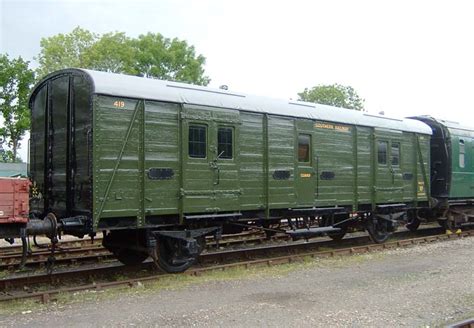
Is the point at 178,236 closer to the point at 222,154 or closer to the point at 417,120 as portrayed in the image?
the point at 222,154

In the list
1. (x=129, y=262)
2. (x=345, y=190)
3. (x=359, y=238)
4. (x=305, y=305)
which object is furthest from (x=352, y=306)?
(x=359, y=238)

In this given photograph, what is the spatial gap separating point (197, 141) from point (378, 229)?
7113mm

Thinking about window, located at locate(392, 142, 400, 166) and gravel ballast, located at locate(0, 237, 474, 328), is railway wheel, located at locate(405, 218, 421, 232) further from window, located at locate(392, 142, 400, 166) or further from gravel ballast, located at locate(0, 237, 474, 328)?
gravel ballast, located at locate(0, 237, 474, 328)

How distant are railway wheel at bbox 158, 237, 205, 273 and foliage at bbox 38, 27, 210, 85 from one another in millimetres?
28417

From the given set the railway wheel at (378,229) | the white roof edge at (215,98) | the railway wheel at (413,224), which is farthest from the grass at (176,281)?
the railway wheel at (413,224)

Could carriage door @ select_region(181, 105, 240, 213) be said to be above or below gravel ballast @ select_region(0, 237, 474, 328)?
above

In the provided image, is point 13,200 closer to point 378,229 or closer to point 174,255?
point 174,255

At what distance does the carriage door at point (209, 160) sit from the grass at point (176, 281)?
4.21ft

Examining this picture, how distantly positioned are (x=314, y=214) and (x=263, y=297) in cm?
471

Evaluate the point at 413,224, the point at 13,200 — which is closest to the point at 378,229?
the point at 413,224

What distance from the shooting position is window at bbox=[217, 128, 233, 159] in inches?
403

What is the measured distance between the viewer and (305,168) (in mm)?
12016

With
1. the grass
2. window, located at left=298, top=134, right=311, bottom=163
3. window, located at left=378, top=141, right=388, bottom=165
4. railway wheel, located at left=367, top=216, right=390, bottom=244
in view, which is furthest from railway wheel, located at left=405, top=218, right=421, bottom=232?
window, located at left=298, top=134, right=311, bottom=163

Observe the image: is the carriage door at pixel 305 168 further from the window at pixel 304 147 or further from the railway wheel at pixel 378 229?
the railway wheel at pixel 378 229
